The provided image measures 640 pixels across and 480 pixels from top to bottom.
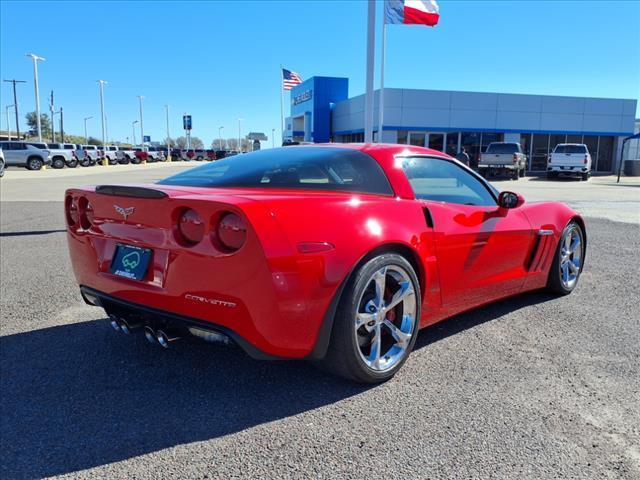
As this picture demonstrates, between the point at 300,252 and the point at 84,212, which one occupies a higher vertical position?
the point at 84,212

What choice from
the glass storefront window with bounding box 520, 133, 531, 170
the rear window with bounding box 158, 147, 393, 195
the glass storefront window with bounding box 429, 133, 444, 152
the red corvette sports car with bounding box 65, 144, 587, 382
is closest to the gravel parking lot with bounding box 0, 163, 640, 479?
the red corvette sports car with bounding box 65, 144, 587, 382

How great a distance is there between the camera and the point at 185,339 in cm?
283

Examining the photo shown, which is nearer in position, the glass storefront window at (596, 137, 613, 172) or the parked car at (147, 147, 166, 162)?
the glass storefront window at (596, 137, 613, 172)

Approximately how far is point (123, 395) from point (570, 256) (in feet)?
13.3

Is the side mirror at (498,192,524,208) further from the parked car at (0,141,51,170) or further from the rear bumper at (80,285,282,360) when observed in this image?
the parked car at (0,141,51,170)

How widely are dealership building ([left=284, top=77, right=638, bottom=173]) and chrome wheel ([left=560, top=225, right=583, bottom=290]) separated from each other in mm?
28582

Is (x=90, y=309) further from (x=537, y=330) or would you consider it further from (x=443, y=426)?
(x=537, y=330)

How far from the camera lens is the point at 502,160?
85.2 feet

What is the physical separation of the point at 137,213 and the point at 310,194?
952mm

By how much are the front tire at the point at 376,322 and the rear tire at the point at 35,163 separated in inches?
1580

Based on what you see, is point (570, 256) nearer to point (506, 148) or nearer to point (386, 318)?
point (386, 318)

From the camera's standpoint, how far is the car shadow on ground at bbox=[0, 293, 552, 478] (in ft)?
7.89

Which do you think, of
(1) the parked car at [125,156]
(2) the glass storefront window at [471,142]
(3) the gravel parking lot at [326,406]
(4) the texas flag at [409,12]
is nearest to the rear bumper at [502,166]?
(2) the glass storefront window at [471,142]

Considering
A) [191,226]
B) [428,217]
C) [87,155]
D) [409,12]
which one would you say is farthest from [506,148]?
[87,155]
